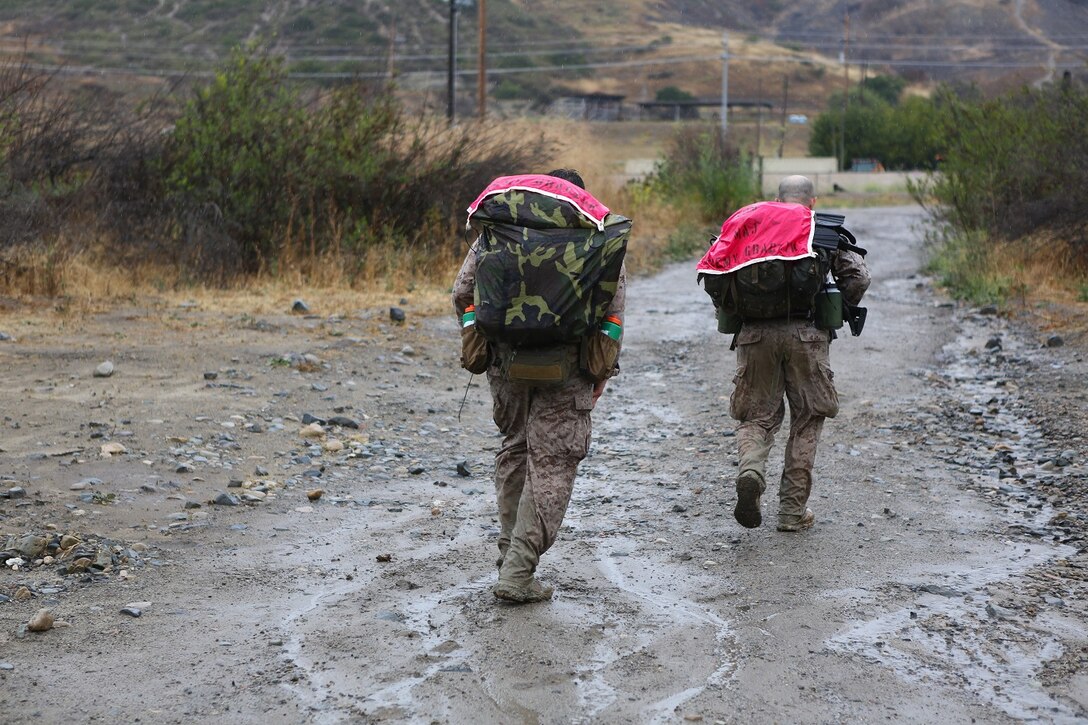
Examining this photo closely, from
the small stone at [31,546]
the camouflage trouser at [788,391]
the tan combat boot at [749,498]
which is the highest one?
the camouflage trouser at [788,391]

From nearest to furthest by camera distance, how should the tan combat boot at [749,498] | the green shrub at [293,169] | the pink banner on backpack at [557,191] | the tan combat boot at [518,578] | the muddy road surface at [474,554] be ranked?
the muddy road surface at [474,554] → the pink banner on backpack at [557,191] → the tan combat boot at [518,578] → the tan combat boot at [749,498] → the green shrub at [293,169]

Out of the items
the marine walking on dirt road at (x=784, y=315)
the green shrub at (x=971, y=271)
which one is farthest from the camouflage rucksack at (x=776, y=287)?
the green shrub at (x=971, y=271)

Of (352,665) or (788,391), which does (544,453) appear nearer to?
(352,665)

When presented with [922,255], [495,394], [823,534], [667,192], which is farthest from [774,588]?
[667,192]

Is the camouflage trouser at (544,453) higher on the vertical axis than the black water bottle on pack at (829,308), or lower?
lower

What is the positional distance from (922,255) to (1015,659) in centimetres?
1813

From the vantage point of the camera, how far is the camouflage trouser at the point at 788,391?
6109 millimetres

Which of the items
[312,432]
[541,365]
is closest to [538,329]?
[541,365]

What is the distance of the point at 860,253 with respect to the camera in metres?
6.28

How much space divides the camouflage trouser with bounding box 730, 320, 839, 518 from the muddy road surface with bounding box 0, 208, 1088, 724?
1.04 feet

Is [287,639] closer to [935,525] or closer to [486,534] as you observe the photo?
[486,534]

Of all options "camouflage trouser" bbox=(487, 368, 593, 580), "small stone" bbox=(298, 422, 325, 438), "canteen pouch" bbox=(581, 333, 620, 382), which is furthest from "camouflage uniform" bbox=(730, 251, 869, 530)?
"small stone" bbox=(298, 422, 325, 438)

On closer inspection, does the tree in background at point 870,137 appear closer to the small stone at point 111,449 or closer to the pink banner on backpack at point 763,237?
the small stone at point 111,449

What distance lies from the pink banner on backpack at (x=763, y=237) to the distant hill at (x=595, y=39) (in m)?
12.2
